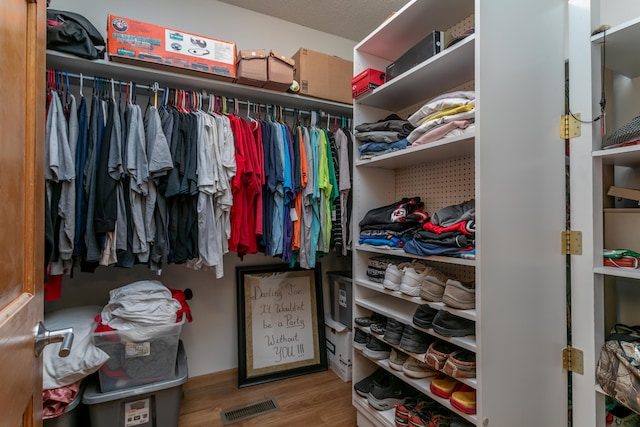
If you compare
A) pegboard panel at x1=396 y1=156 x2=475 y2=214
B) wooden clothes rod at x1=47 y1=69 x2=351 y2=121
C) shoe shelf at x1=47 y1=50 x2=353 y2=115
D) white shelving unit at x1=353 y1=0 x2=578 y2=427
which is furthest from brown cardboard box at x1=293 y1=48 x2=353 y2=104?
pegboard panel at x1=396 y1=156 x2=475 y2=214

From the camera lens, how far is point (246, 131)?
74.7 inches

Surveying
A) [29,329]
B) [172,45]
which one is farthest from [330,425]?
[172,45]

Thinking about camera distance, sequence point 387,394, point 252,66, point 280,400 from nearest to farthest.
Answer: point 387,394 → point 252,66 → point 280,400

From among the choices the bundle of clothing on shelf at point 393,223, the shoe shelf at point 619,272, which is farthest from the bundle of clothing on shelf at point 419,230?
the shoe shelf at point 619,272

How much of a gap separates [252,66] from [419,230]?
134 cm

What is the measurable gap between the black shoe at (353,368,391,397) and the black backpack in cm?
224

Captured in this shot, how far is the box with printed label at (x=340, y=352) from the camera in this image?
2.26m

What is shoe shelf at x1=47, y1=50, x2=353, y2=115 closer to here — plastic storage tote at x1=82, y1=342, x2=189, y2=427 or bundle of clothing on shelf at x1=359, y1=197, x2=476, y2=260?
bundle of clothing on shelf at x1=359, y1=197, x2=476, y2=260

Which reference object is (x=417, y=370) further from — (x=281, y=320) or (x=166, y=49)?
(x=166, y=49)

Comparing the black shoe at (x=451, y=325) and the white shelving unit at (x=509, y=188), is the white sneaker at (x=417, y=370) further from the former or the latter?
the black shoe at (x=451, y=325)

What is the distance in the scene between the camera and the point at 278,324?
2.36m

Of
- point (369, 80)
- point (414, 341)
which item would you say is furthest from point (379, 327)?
point (369, 80)

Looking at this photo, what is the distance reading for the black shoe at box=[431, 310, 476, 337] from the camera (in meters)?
1.24

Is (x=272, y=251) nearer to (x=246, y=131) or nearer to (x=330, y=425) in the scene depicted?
(x=246, y=131)
